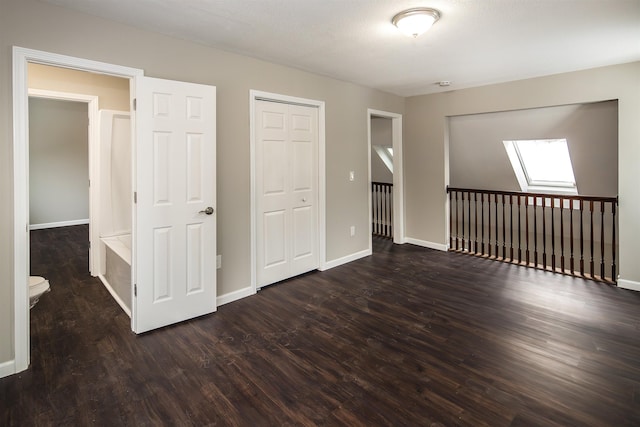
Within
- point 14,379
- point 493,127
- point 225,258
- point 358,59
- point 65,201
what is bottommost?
point 14,379

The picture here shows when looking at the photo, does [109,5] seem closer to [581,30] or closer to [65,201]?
[581,30]

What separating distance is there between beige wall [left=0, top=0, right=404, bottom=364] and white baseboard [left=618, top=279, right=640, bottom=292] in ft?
9.42

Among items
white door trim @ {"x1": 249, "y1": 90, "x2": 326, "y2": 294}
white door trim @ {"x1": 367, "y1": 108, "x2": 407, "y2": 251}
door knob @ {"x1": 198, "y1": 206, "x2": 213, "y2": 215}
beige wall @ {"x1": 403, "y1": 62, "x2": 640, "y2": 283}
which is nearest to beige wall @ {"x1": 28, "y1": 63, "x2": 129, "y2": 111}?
white door trim @ {"x1": 249, "y1": 90, "x2": 326, "y2": 294}

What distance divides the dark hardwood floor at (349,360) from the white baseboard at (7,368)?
0.05m

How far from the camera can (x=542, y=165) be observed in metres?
5.75

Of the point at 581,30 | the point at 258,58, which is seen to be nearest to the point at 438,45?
the point at 581,30

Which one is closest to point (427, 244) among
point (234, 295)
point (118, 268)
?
point (234, 295)

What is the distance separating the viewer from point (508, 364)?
7.46 feet

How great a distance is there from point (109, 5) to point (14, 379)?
8.10ft

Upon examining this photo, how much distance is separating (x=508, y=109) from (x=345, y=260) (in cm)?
286

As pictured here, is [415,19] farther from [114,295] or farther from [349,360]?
[114,295]

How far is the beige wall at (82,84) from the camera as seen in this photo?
11.4ft

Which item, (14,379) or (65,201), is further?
(65,201)

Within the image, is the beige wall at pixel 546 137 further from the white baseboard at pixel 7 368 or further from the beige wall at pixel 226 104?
the white baseboard at pixel 7 368
